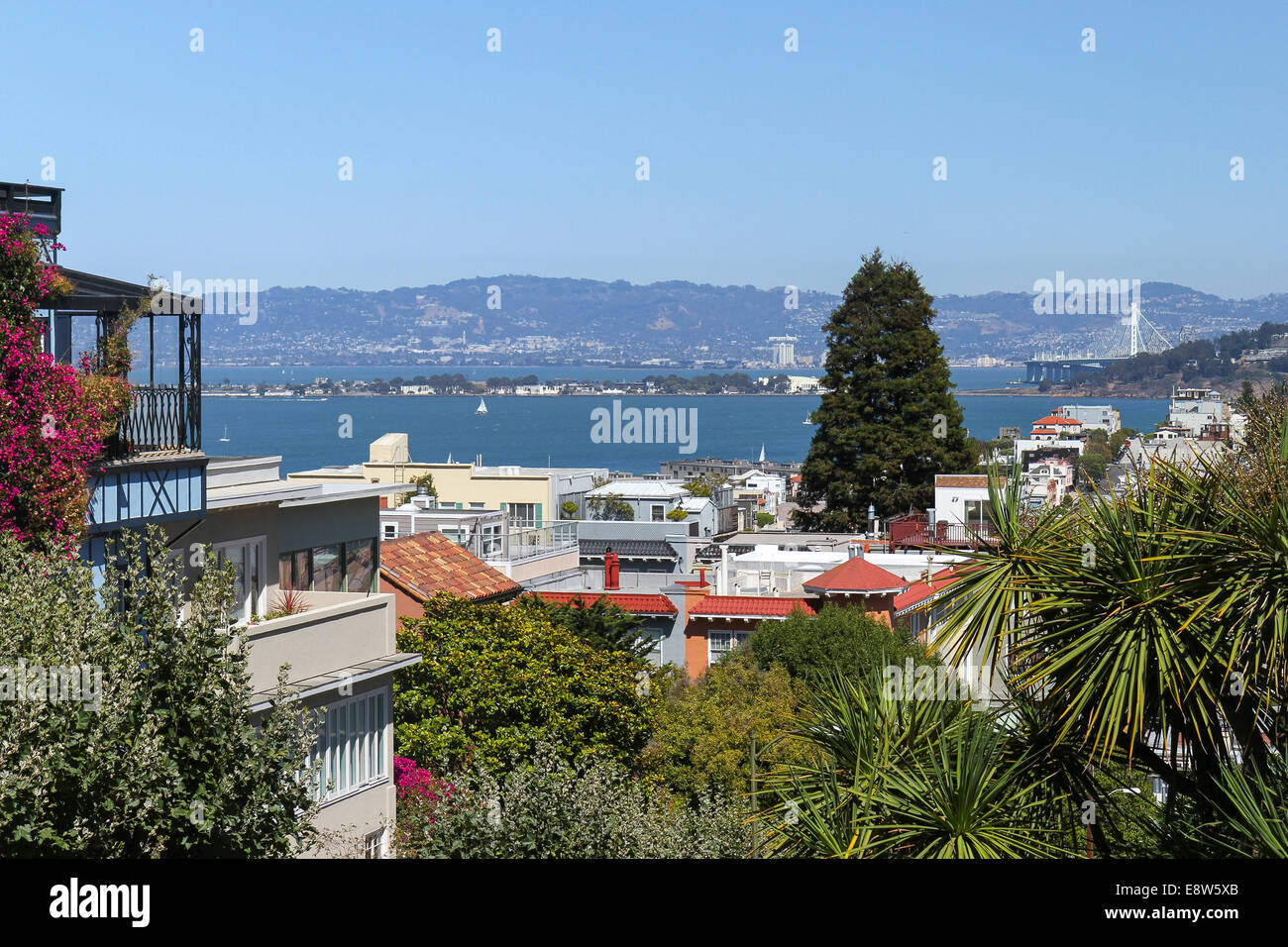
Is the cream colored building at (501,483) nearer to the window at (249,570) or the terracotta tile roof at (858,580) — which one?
the terracotta tile roof at (858,580)

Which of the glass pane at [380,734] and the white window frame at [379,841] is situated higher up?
the glass pane at [380,734]

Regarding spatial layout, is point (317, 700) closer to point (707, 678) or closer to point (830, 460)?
point (707, 678)

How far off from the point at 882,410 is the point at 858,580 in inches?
987

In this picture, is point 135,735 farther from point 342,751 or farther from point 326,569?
point 326,569

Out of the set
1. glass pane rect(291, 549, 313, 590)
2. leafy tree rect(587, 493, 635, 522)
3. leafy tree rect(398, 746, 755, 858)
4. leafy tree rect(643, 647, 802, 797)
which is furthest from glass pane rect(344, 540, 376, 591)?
leafy tree rect(587, 493, 635, 522)

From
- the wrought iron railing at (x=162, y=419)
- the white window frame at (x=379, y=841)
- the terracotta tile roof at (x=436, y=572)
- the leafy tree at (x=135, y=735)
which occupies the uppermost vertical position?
the wrought iron railing at (x=162, y=419)

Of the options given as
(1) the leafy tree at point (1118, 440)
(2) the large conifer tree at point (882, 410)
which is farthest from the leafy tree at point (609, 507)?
(1) the leafy tree at point (1118, 440)

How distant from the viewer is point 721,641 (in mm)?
37312

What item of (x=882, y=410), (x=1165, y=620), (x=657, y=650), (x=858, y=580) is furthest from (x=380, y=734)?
(x=882, y=410)

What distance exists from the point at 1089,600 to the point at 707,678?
21.7m

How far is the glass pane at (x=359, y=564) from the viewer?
20.6 m

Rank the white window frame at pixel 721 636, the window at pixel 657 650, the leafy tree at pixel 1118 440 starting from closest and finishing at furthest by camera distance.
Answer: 1. the white window frame at pixel 721 636
2. the window at pixel 657 650
3. the leafy tree at pixel 1118 440

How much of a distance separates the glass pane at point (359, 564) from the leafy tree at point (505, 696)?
1.92 meters

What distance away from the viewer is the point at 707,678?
31312 millimetres
